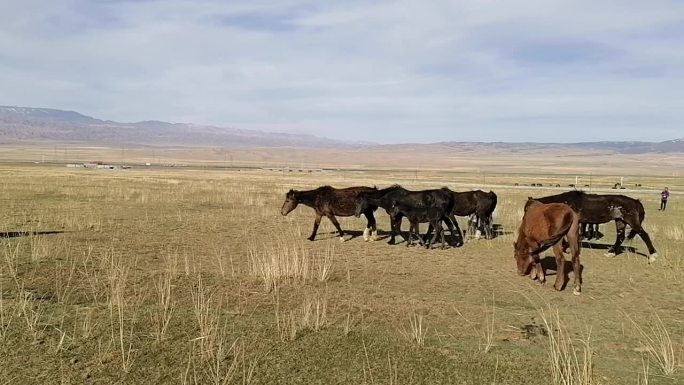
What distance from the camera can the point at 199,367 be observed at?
5.52 m

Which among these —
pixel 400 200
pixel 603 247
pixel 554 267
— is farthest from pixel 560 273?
pixel 603 247

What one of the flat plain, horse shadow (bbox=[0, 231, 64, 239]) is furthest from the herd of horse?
horse shadow (bbox=[0, 231, 64, 239])

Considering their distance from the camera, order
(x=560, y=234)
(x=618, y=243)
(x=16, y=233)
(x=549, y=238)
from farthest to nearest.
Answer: (x=16, y=233), (x=618, y=243), (x=549, y=238), (x=560, y=234)

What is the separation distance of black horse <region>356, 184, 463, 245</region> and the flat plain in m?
1.53

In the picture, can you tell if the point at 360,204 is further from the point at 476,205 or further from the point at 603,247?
the point at 603,247

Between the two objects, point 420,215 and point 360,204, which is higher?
point 360,204

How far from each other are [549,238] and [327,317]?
5155 millimetres

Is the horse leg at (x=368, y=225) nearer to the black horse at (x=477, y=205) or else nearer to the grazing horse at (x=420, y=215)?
the grazing horse at (x=420, y=215)

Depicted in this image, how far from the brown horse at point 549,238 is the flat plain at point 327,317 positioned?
33 cm

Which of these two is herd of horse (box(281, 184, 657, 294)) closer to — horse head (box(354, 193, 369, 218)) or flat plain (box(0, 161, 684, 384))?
horse head (box(354, 193, 369, 218))

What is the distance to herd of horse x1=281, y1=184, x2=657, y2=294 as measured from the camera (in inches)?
403

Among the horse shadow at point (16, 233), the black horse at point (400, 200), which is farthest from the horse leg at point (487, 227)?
the horse shadow at point (16, 233)

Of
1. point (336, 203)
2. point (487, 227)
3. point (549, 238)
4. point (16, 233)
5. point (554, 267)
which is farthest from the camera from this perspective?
point (487, 227)

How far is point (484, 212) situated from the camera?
16688mm
